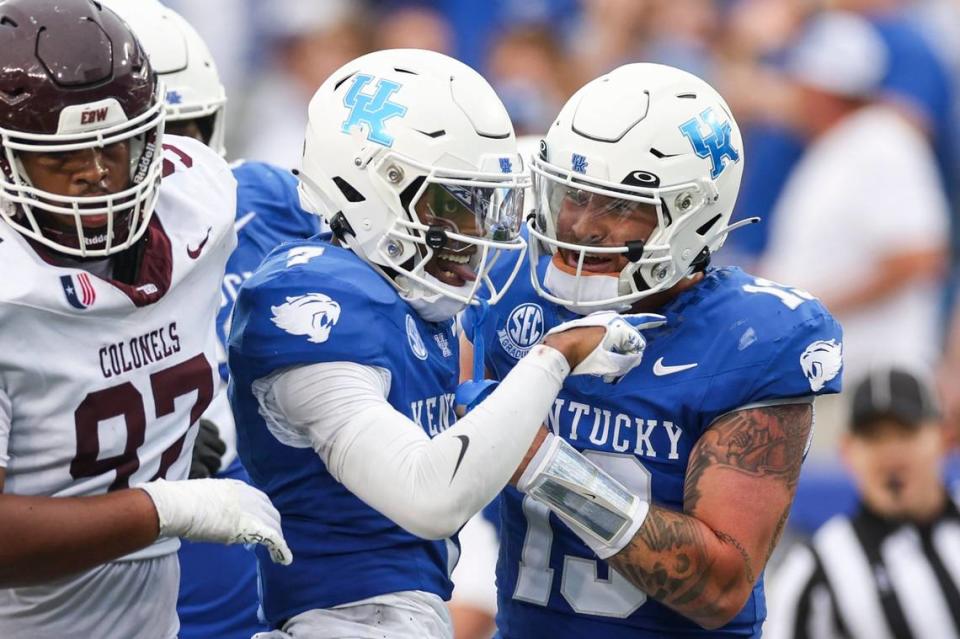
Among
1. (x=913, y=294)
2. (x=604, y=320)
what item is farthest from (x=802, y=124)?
(x=604, y=320)

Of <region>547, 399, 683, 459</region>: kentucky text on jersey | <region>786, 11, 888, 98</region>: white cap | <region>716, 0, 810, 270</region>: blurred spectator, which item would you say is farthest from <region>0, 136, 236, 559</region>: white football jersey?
<region>716, 0, 810, 270</region>: blurred spectator

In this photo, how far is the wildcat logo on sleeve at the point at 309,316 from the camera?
2.87 m

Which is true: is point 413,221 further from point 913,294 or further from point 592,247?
point 913,294

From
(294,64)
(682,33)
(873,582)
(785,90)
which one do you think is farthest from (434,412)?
(294,64)

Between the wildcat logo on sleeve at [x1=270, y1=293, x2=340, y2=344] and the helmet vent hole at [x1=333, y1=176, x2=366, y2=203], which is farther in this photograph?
the helmet vent hole at [x1=333, y1=176, x2=366, y2=203]

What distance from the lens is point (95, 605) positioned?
118 inches

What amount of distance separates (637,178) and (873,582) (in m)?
2.10

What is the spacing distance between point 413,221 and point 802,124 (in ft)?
13.5

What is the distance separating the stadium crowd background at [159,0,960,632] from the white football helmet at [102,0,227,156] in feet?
7.26

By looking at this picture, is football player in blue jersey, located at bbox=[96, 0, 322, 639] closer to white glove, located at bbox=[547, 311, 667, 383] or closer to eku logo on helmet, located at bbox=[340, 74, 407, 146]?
eku logo on helmet, located at bbox=[340, 74, 407, 146]

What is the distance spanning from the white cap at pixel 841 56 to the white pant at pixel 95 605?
419 cm

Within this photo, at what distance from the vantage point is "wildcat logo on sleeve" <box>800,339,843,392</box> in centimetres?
321

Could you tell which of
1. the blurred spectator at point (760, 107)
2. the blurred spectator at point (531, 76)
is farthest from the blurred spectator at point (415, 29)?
the blurred spectator at point (760, 107)

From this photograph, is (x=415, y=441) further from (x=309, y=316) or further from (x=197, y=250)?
(x=197, y=250)
